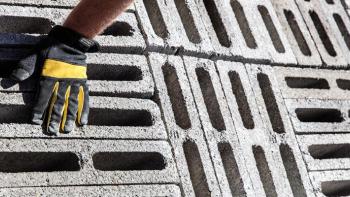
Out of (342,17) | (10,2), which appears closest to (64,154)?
(10,2)

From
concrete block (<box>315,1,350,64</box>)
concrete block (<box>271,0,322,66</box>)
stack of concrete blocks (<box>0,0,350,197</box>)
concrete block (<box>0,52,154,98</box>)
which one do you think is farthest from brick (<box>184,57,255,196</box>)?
concrete block (<box>315,1,350,64</box>)

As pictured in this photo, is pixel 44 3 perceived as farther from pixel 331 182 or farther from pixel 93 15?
pixel 331 182

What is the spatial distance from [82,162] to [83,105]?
214 mm

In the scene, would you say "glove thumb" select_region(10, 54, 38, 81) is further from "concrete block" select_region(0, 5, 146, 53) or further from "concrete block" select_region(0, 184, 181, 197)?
"concrete block" select_region(0, 184, 181, 197)

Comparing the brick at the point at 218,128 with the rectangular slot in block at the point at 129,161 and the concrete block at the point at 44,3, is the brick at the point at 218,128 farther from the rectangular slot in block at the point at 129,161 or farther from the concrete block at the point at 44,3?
the concrete block at the point at 44,3

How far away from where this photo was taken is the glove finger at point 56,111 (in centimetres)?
218

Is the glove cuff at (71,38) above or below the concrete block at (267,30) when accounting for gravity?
below

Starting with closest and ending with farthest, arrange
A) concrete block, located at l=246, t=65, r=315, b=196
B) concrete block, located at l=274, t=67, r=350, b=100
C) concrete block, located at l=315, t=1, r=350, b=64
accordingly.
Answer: concrete block, located at l=246, t=65, r=315, b=196, concrete block, located at l=274, t=67, r=350, b=100, concrete block, located at l=315, t=1, r=350, b=64

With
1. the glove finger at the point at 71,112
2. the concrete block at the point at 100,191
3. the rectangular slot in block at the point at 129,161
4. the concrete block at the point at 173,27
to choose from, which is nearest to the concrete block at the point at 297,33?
the concrete block at the point at 173,27

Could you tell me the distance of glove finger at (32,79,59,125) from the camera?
7.09 feet

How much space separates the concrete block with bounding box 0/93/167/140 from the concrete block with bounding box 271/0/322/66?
107cm

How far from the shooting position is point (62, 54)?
230 centimetres

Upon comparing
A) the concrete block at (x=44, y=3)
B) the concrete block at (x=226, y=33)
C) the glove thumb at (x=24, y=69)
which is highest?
the concrete block at (x=226, y=33)

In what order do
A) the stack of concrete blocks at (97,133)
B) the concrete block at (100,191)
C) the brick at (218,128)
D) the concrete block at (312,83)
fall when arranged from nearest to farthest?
the concrete block at (100,191) → the stack of concrete blocks at (97,133) → the brick at (218,128) → the concrete block at (312,83)
